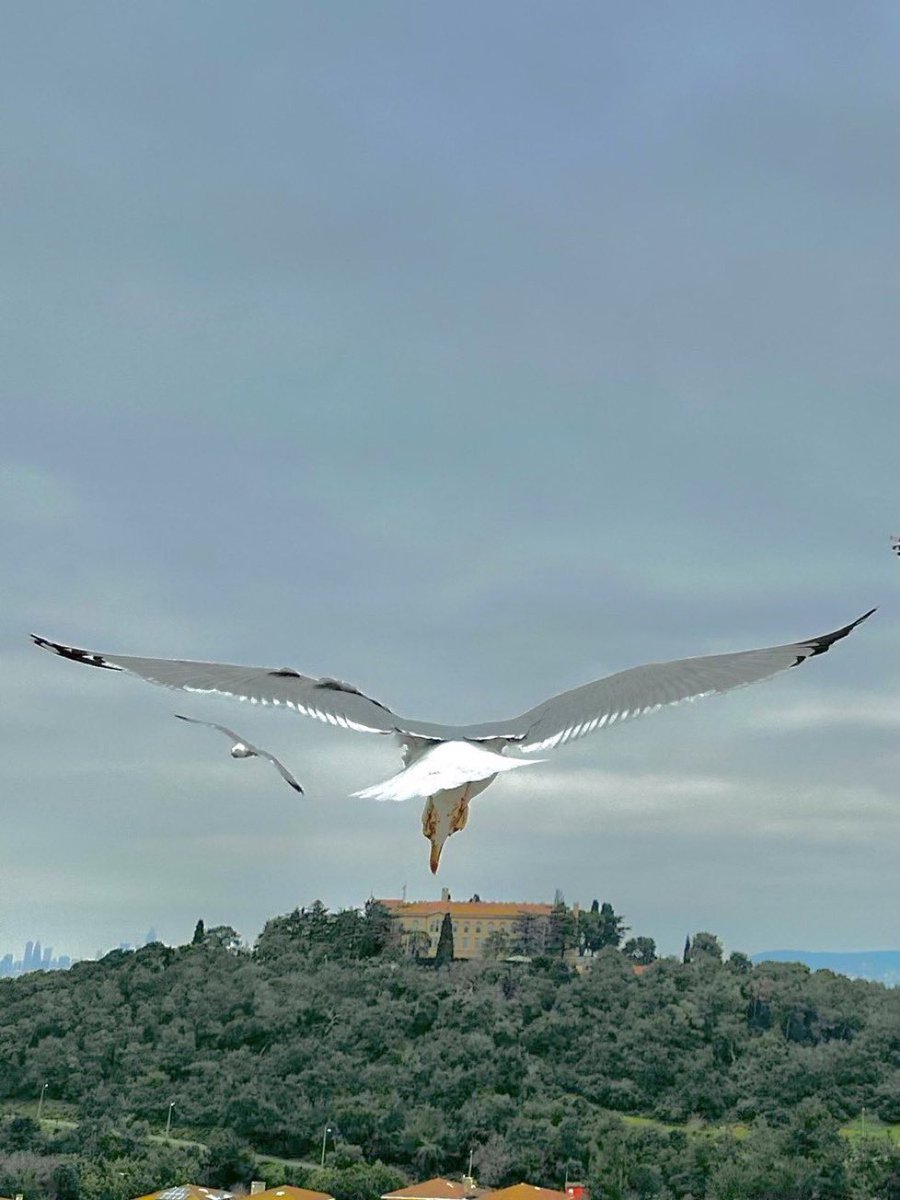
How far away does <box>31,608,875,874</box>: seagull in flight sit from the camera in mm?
2250

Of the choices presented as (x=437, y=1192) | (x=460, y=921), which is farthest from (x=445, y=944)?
(x=437, y=1192)

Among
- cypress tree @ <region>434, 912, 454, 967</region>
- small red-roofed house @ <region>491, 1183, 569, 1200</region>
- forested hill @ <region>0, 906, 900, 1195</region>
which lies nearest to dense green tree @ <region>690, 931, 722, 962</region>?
forested hill @ <region>0, 906, 900, 1195</region>

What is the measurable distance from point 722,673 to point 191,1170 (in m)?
25.1

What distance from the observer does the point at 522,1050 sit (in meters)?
30.0

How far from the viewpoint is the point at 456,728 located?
8.09 ft

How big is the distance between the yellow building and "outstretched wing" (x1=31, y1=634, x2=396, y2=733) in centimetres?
3370

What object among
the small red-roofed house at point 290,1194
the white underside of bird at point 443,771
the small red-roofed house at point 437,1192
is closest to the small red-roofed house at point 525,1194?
the small red-roofed house at point 437,1192

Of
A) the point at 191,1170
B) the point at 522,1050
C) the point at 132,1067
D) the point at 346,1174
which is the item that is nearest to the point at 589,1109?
the point at 522,1050

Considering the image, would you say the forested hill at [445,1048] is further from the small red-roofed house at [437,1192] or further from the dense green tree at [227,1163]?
the small red-roofed house at [437,1192]

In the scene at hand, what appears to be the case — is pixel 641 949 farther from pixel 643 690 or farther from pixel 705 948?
pixel 643 690

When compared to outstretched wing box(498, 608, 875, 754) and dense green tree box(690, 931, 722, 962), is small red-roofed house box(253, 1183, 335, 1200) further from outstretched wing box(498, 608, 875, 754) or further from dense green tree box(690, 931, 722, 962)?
outstretched wing box(498, 608, 875, 754)

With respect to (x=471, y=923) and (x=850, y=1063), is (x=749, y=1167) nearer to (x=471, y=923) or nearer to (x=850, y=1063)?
(x=850, y=1063)

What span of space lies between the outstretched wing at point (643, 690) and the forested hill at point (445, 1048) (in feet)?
76.9

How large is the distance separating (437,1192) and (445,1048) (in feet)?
17.5
